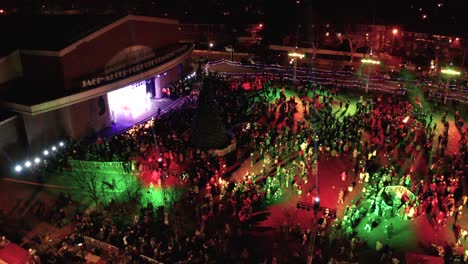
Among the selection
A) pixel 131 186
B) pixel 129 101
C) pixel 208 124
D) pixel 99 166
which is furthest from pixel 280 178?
pixel 129 101

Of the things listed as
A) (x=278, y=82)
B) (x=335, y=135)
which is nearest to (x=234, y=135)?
(x=335, y=135)

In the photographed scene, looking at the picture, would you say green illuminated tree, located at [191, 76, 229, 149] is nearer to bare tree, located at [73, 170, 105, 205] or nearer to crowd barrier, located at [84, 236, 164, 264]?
bare tree, located at [73, 170, 105, 205]

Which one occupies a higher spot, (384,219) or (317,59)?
(317,59)

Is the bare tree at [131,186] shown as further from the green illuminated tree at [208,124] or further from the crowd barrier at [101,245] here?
the green illuminated tree at [208,124]

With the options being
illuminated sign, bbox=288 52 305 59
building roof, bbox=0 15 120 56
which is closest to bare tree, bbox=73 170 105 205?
building roof, bbox=0 15 120 56

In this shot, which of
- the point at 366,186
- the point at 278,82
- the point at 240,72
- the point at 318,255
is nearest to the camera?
the point at 318,255

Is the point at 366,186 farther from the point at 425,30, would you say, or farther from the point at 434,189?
the point at 425,30

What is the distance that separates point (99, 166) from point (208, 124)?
6.08m

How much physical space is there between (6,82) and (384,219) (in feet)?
73.6

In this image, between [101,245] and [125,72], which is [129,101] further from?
[101,245]

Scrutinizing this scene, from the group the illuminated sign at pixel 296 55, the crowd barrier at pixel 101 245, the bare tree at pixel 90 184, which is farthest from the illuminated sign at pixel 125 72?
the illuminated sign at pixel 296 55

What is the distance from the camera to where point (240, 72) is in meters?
40.4

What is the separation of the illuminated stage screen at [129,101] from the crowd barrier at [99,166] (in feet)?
26.1

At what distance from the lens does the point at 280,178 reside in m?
19.3
